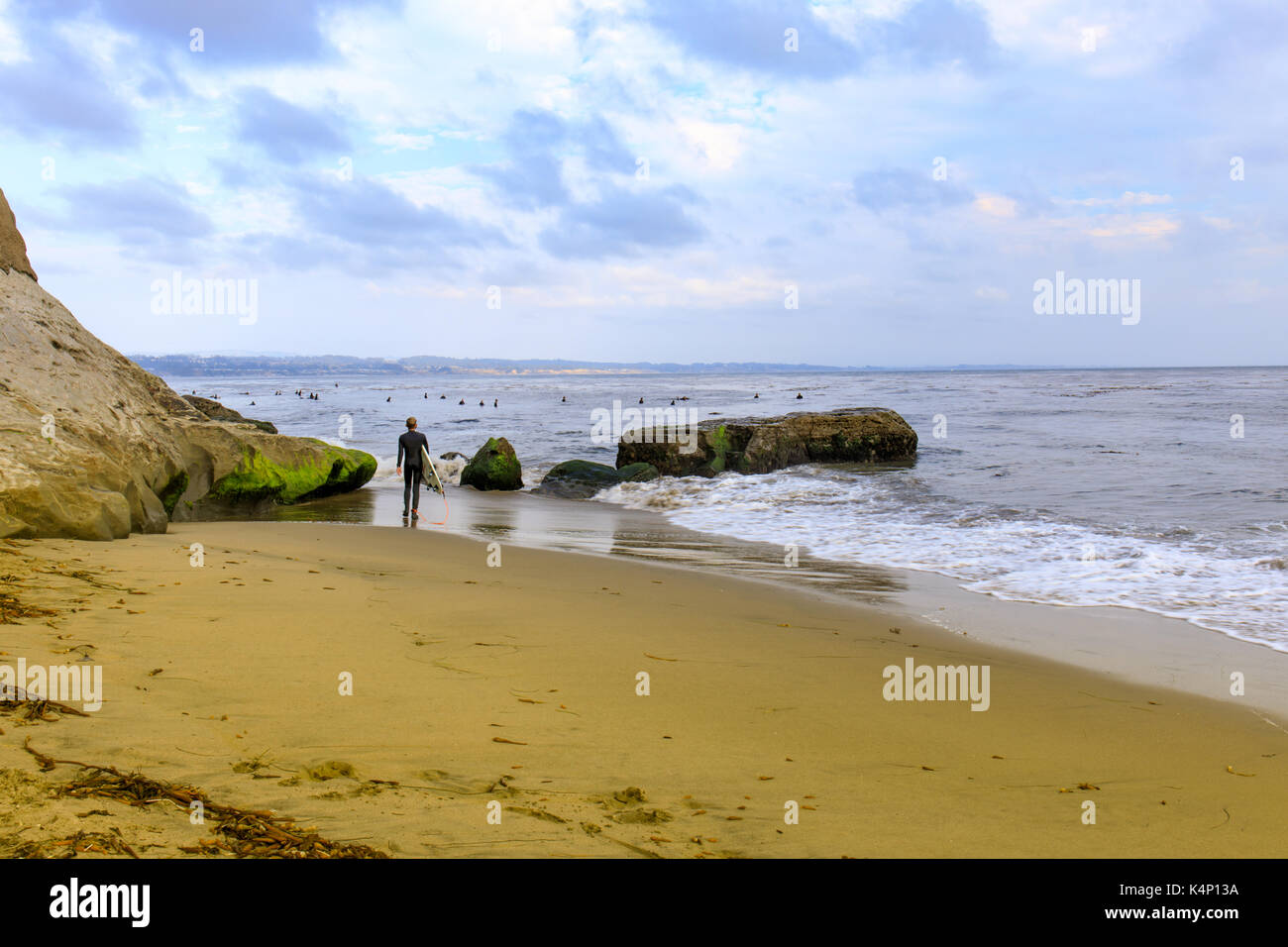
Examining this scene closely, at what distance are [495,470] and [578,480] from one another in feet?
6.58

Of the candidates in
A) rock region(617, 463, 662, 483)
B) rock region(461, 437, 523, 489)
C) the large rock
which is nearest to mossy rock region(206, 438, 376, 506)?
rock region(461, 437, 523, 489)

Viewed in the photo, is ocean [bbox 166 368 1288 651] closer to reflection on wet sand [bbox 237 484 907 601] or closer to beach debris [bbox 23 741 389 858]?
reflection on wet sand [bbox 237 484 907 601]

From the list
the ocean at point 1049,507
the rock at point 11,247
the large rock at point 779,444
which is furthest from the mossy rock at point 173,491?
the large rock at point 779,444

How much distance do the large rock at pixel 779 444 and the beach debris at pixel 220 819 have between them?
53.9ft

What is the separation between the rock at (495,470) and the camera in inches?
738

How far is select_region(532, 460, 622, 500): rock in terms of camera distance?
17.8m

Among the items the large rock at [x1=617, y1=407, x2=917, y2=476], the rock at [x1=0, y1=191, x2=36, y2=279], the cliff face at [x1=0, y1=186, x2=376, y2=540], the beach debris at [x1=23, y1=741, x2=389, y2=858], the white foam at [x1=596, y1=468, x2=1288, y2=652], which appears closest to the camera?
the beach debris at [x1=23, y1=741, x2=389, y2=858]

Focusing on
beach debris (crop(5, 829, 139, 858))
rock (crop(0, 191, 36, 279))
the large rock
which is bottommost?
beach debris (crop(5, 829, 139, 858))

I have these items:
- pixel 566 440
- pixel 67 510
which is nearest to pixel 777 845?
pixel 67 510

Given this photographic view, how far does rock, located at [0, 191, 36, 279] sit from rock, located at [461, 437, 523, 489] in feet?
29.4

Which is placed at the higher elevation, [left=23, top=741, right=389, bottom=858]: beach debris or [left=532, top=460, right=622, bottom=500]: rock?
[left=532, top=460, right=622, bottom=500]: rock

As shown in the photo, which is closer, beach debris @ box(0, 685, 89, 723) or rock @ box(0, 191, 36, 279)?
beach debris @ box(0, 685, 89, 723)
